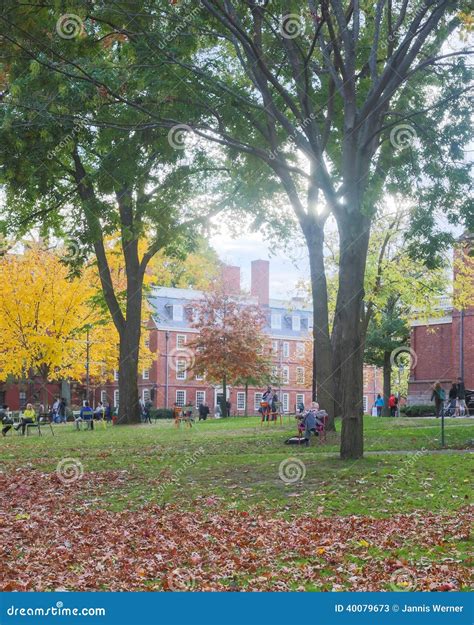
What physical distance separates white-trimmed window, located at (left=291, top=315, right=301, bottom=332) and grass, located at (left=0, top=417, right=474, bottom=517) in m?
59.5

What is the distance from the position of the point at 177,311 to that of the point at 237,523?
2455 inches

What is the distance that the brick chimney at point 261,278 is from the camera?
75.5 meters

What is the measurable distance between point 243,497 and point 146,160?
10.6 metres

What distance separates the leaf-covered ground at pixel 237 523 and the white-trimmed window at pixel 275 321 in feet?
205

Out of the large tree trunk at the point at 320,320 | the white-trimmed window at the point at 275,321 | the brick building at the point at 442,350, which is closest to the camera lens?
the large tree trunk at the point at 320,320

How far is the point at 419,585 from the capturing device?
23.0 ft

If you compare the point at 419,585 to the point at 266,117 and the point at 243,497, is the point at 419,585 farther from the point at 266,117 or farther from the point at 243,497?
the point at 266,117

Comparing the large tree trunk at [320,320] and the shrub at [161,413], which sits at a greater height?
the large tree trunk at [320,320]

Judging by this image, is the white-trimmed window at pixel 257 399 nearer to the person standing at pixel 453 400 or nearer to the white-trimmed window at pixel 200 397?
the white-trimmed window at pixel 200 397

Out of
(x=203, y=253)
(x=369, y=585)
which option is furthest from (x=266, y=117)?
(x=203, y=253)

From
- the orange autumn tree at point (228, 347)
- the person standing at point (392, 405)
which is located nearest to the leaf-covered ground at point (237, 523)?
the person standing at point (392, 405)

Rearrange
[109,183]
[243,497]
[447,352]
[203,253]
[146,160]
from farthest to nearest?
[447,352] → [203,253] → [146,160] → [109,183] → [243,497]

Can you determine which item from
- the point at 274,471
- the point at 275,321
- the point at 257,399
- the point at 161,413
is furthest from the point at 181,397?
the point at 274,471

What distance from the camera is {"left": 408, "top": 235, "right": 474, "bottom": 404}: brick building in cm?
4606
